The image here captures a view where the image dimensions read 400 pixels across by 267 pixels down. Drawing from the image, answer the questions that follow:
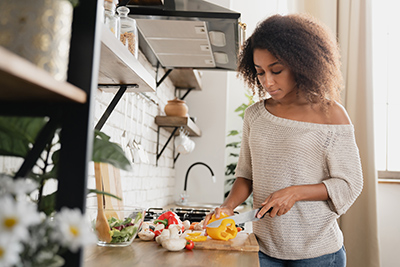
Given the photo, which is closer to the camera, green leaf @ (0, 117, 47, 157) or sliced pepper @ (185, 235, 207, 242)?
green leaf @ (0, 117, 47, 157)

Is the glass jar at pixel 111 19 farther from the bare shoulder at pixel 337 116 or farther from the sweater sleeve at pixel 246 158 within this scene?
the bare shoulder at pixel 337 116

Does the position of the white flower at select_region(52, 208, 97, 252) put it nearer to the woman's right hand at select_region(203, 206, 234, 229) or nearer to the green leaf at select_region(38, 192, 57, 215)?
the green leaf at select_region(38, 192, 57, 215)

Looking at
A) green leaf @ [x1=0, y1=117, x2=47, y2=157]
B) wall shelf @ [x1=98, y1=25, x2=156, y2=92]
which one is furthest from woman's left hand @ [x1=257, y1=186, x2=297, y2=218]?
green leaf @ [x1=0, y1=117, x2=47, y2=157]

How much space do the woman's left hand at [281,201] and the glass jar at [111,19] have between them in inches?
28.8

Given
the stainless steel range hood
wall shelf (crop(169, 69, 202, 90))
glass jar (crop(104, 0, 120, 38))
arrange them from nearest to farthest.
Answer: glass jar (crop(104, 0, 120, 38)) < the stainless steel range hood < wall shelf (crop(169, 69, 202, 90))

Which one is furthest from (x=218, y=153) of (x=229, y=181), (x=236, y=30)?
(x=236, y=30)

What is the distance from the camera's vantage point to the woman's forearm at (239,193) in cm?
166

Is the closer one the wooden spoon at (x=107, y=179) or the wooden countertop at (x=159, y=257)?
the wooden countertop at (x=159, y=257)

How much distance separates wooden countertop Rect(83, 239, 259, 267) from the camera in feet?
3.41

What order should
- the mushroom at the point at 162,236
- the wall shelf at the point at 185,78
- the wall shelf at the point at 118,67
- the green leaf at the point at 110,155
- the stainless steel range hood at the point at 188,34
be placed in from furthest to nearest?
the wall shelf at the point at 185,78, the stainless steel range hood at the point at 188,34, the mushroom at the point at 162,236, the wall shelf at the point at 118,67, the green leaf at the point at 110,155

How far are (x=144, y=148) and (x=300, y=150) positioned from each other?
1141mm

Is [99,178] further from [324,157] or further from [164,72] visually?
[164,72]

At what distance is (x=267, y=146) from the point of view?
5.13ft

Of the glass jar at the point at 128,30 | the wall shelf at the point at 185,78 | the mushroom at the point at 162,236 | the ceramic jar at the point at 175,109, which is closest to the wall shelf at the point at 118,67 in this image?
the glass jar at the point at 128,30
